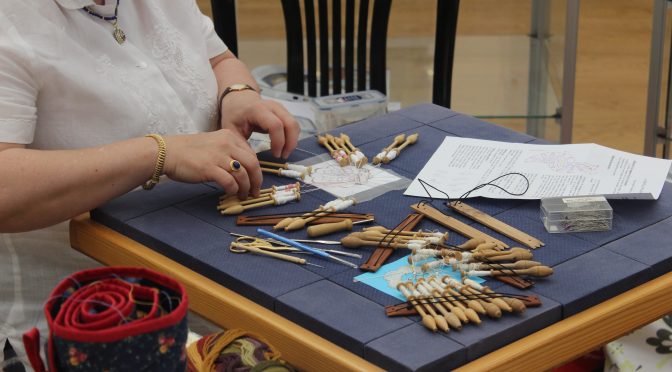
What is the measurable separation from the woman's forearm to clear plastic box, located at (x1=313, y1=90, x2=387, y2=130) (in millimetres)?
989

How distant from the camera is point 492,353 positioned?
1.19 m

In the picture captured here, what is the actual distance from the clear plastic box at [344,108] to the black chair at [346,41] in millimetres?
206

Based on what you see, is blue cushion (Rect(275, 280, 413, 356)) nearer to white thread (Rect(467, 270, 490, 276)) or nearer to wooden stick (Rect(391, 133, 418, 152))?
white thread (Rect(467, 270, 490, 276))

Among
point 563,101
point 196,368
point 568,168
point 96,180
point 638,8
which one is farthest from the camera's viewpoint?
point 638,8

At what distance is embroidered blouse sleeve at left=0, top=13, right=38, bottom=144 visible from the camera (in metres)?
1.51

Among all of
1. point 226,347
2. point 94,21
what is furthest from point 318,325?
point 94,21

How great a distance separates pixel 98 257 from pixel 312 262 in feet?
1.22

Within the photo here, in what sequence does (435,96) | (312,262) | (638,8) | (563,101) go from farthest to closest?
(638,8) < (563,101) < (435,96) < (312,262)

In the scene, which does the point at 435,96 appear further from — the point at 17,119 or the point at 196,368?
the point at 196,368

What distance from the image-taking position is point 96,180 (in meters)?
1.50

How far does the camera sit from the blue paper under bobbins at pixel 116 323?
36.8 inches

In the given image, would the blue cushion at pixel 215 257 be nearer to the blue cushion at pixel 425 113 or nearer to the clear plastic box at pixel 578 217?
the clear plastic box at pixel 578 217

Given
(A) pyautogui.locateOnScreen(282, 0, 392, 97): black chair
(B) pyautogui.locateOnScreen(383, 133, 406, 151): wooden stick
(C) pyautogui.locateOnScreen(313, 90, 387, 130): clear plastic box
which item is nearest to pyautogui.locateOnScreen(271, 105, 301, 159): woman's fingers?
(B) pyautogui.locateOnScreen(383, 133, 406, 151): wooden stick

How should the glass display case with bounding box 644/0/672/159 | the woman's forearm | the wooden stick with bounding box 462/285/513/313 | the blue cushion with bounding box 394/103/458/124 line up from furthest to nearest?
the glass display case with bounding box 644/0/672/159, the blue cushion with bounding box 394/103/458/124, the woman's forearm, the wooden stick with bounding box 462/285/513/313
